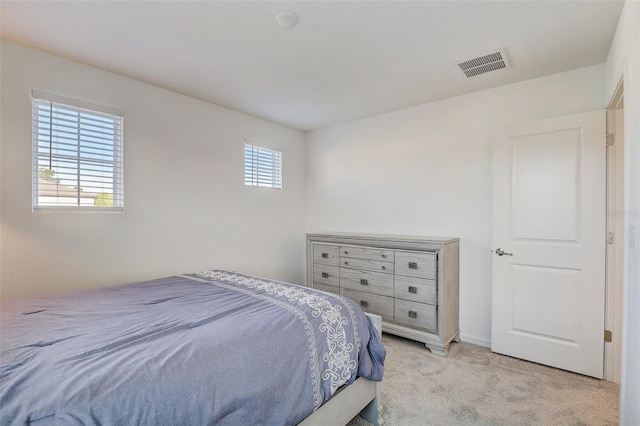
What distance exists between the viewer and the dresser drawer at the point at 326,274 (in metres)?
3.44

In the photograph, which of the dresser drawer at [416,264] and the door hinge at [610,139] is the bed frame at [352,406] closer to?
the dresser drawer at [416,264]

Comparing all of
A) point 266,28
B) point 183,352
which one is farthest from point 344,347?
point 266,28

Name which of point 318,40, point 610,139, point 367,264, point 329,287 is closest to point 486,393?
point 367,264

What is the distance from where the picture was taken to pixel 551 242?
8.27ft

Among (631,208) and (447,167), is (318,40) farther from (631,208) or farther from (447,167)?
(631,208)

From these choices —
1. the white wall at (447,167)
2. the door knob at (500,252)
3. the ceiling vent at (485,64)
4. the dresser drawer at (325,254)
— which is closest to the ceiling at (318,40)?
the ceiling vent at (485,64)

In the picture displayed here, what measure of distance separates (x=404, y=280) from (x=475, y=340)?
927mm

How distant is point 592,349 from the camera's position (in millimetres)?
2342

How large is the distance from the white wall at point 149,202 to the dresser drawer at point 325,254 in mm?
638

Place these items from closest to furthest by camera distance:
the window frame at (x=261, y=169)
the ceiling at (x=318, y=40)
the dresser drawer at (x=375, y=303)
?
the ceiling at (x=318, y=40) < the dresser drawer at (x=375, y=303) < the window frame at (x=261, y=169)

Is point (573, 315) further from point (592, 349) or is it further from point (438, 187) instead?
point (438, 187)

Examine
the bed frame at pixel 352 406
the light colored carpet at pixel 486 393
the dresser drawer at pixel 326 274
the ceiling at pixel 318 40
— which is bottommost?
the light colored carpet at pixel 486 393

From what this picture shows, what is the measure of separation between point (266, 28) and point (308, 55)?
42 centimetres

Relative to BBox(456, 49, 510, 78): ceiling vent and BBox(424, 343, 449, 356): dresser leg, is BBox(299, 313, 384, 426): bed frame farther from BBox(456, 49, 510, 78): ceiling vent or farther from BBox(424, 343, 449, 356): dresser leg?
BBox(456, 49, 510, 78): ceiling vent
